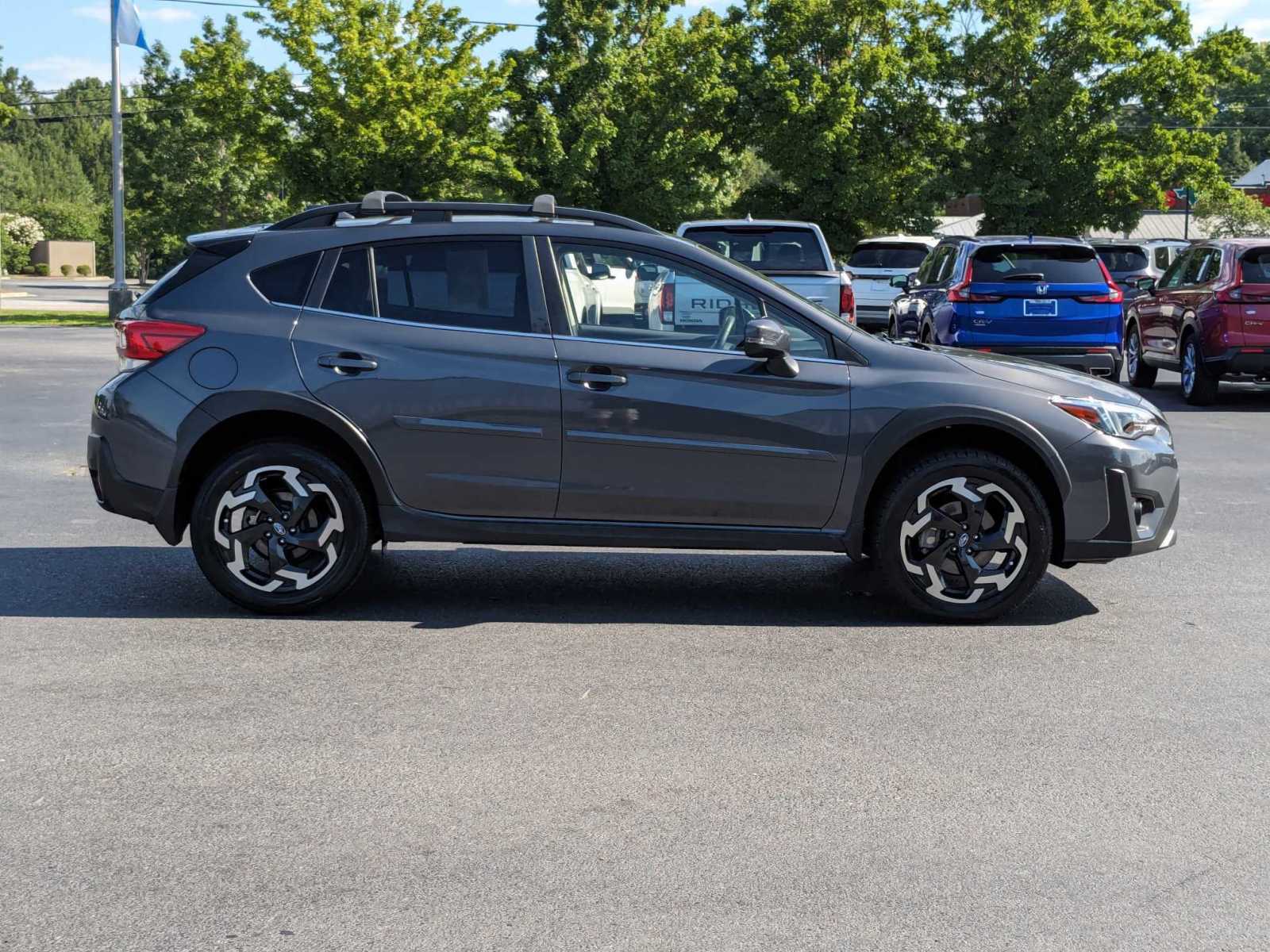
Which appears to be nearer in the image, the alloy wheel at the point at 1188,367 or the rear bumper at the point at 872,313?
the alloy wheel at the point at 1188,367

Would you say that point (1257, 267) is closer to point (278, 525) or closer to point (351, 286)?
point (351, 286)

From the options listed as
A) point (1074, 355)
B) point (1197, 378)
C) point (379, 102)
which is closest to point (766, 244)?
point (1074, 355)

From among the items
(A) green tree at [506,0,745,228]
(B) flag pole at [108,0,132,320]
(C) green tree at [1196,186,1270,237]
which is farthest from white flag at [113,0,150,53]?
(C) green tree at [1196,186,1270,237]

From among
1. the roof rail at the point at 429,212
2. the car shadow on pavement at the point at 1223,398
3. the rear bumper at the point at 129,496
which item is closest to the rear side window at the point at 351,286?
the roof rail at the point at 429,212

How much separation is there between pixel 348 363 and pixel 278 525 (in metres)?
0.76

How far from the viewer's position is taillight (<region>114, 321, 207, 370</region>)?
263 inches

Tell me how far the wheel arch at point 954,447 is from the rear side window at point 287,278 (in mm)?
2556

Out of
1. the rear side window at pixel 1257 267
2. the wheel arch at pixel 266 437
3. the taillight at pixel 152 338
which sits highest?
the rear side window at pixel 1257 267

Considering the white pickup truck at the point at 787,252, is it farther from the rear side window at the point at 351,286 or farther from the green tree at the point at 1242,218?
the green tree at the point at 1242,218

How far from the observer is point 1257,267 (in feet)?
53.5

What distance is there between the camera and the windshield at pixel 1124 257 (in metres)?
28.4

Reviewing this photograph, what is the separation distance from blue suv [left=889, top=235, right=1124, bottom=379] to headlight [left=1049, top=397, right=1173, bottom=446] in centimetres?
841

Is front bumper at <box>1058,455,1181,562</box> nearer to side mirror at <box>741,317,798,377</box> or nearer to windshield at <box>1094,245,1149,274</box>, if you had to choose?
side mirror at <box>741,317,798,377</box>

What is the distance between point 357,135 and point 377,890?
31.8 metres
